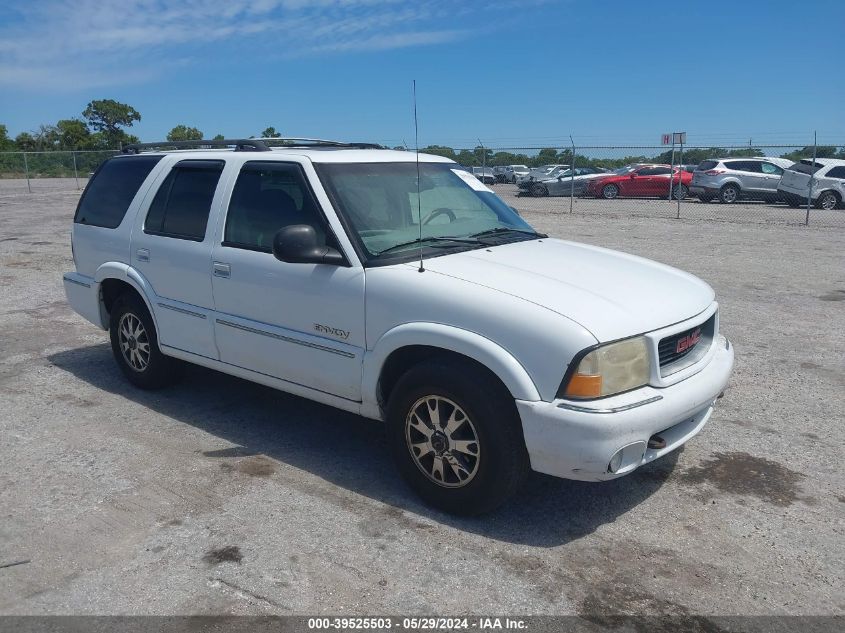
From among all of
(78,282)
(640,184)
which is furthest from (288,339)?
(640,184)

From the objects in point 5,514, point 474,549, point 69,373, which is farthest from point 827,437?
point 69,373

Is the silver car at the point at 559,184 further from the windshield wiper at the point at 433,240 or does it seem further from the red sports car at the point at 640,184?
the windshield wiper at the point at 433,240

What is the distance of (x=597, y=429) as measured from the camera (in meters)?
3.39

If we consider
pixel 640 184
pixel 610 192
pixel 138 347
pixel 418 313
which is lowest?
pixel 138 347

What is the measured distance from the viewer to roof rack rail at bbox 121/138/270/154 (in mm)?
5248

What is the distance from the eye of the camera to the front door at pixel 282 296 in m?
4.25

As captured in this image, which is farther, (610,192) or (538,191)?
(538,191)

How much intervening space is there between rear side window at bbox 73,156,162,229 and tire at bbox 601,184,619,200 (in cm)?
2485

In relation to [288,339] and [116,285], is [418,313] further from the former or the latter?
[116,285]

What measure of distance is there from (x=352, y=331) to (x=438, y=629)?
1.73 metres

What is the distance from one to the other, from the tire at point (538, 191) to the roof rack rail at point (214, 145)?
26.1 m

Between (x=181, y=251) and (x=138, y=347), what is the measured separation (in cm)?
104

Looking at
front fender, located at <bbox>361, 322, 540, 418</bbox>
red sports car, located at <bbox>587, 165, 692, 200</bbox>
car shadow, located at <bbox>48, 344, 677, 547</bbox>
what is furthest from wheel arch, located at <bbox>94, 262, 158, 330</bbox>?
red sports car, located at <bbox>587, 165, 692, 200</bbox>

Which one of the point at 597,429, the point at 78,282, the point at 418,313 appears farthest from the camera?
the point at 78,282
